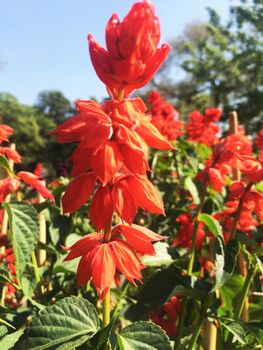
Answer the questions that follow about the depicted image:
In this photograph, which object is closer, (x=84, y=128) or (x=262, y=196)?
(x=84, y=128)

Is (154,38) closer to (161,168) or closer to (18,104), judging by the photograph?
(161,168)

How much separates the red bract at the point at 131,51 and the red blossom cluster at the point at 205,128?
2.43m

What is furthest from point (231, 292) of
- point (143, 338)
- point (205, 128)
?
point (205, 128)

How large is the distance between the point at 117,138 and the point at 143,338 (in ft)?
1.11

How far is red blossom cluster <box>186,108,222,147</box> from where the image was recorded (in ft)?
10.0

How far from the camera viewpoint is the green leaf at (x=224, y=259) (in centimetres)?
98

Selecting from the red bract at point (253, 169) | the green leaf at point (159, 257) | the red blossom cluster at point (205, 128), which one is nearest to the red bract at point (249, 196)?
the red bract at point (253, 169)

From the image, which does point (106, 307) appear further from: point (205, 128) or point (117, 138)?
point (205, 128)

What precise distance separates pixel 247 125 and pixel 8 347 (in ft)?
80.5

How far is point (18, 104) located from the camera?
3516 cm

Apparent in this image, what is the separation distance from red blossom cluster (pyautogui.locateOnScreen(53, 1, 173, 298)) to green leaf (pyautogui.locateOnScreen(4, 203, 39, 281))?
0.30m

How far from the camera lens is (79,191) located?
27.3 inches

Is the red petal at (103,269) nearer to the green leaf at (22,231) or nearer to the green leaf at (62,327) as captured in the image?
the green leaf at (62,327)

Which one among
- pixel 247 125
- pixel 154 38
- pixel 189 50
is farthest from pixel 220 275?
pixel 189 50
